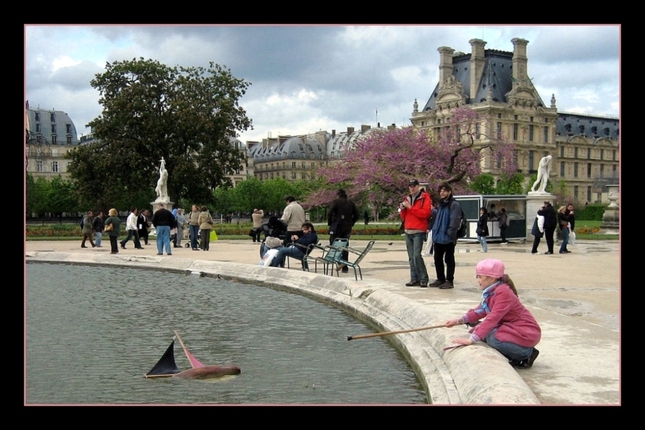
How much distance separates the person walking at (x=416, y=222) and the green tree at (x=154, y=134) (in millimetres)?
34071

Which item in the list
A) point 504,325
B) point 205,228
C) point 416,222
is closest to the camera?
point 504,325

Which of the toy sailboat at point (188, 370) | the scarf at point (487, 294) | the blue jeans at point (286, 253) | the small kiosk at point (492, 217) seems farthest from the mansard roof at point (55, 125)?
the scarf at point (487, 294)

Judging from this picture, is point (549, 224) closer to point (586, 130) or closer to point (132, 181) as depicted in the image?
point (132, 181)

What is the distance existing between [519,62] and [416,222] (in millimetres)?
96546

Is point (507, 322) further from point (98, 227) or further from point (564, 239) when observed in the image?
point (98, 227)

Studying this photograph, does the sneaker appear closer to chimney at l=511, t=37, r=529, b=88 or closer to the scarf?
the scarf

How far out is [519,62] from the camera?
10275cm

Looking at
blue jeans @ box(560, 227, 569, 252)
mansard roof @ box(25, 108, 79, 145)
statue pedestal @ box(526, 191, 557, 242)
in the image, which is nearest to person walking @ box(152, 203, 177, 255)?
blue jeans @ box(560, 227, 569, 252)

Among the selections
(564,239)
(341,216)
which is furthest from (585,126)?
(341,216)

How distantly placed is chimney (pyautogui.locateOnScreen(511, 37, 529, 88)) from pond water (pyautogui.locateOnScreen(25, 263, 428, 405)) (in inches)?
3655

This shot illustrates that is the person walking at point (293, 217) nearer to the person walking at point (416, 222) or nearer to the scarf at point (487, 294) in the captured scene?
the person walking at point (416, 222)

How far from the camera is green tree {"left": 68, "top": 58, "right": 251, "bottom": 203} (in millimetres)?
44938

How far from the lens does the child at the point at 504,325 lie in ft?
20.7

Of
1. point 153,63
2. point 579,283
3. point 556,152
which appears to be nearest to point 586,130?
point 556,152
